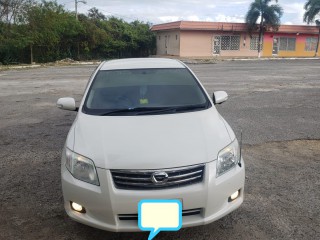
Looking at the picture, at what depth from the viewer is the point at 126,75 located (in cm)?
451

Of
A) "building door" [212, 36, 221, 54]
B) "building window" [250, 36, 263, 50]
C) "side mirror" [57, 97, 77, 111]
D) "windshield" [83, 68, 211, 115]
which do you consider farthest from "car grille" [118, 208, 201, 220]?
"building window" [250, 36, 263, 50]

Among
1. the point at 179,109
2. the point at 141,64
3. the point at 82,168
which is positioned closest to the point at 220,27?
the point at 141,64

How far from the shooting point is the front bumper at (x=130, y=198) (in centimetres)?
274

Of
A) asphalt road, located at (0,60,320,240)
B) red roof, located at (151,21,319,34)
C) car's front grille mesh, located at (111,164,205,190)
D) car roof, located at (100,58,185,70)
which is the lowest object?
asphalt road, located at (0,60,320,240)

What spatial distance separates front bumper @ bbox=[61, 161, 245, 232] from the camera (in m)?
2.74

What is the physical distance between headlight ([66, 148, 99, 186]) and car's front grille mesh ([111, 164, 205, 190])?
0.63ft

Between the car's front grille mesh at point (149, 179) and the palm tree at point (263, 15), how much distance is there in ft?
129

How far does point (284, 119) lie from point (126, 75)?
15.5ft

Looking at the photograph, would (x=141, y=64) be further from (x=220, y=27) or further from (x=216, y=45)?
(x=216, y=45)

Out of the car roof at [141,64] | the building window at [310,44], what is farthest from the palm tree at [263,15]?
the car roof at [141,64]

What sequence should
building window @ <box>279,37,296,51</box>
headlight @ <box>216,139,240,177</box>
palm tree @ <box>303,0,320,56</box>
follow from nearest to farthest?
headlight @ <box>216,139,240,177</box> < palm tree @ <box>303,0,320,56</box> < building window @ <box>279,37,296,51</box>

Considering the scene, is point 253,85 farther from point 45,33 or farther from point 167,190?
point 45,33

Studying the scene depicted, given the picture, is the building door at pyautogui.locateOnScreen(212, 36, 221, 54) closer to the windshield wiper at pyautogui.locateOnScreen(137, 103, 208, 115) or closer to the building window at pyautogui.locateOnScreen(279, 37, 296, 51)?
the building window at pyautogui.locateOnScreen(279, 37, 296, 51)

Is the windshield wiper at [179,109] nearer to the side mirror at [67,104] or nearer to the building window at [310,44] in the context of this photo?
the side mirror at [67,104]
